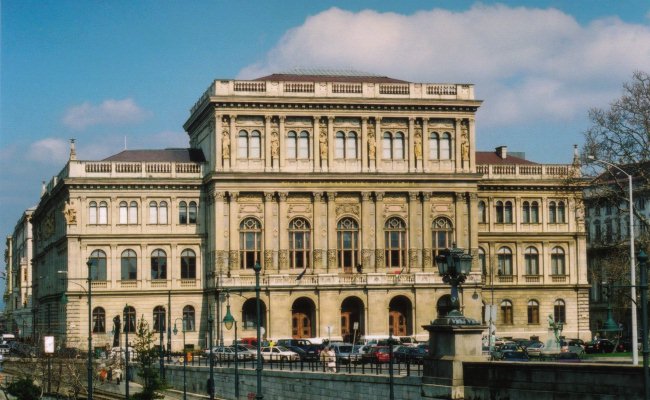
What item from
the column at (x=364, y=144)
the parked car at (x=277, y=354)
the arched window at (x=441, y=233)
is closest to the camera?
the parked car at (x=277, y=354)

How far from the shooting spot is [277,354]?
87000 millimetres

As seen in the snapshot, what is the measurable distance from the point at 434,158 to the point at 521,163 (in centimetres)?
1433

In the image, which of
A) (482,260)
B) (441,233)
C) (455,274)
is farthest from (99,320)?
(455,274)

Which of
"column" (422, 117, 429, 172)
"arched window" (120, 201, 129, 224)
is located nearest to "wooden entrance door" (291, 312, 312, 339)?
"column" (422, 117, 429, 172)

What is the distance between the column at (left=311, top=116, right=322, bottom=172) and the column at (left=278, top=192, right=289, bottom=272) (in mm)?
3375

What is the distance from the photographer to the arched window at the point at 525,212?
117 meters

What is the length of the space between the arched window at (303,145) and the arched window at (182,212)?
1077 centimetres

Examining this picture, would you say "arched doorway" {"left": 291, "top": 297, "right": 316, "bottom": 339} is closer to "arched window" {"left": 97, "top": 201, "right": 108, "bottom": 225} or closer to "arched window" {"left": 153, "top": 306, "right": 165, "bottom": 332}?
"arched window" {"left": 153, "top": 306, "right": 165, "bottom": 332}

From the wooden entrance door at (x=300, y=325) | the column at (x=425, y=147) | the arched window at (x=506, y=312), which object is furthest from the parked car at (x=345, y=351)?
the arched window at (x=506, y=312)

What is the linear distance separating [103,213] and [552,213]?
3927 cm

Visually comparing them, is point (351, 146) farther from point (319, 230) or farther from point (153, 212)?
point (153, 212)

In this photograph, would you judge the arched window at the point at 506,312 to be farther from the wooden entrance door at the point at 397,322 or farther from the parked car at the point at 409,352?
the parked car at the point at 409,352

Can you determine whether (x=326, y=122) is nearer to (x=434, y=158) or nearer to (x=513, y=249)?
(x=434, y=158)

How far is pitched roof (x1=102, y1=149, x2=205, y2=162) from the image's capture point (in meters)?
114
